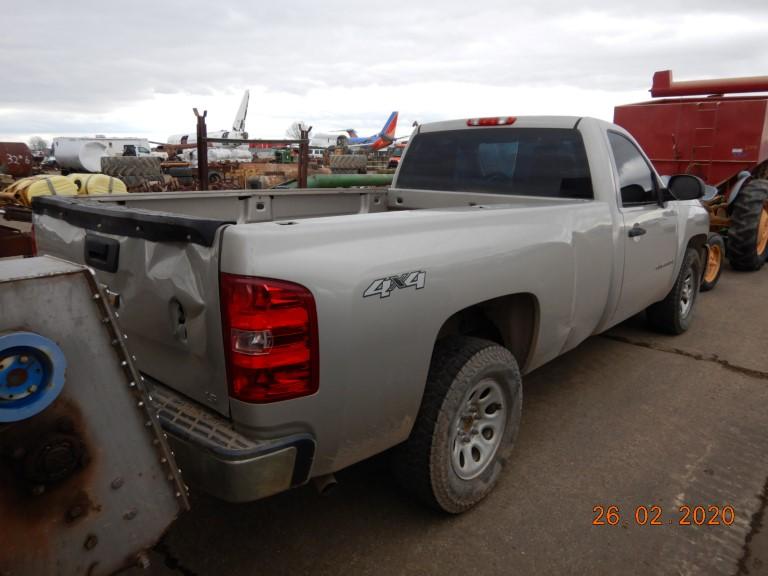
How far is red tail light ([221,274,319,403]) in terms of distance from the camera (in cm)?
185

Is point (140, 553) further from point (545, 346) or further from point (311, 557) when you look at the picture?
point (545, 346)

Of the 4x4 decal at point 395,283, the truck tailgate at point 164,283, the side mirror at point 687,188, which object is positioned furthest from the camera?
the side mirror at point 687,188

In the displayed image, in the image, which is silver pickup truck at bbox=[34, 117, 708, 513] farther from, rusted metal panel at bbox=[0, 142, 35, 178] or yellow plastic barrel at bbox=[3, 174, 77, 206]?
rusted metal panel at bbox=[0, 142, 35, 178]

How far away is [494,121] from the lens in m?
4.11

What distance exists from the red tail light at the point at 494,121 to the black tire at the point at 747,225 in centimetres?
560

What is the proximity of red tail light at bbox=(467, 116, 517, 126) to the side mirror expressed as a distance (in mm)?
1449

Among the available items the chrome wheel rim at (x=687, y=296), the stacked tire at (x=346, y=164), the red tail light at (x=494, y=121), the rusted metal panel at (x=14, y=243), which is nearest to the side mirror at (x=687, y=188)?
the chrome wheel rim at (x=687, y=296)

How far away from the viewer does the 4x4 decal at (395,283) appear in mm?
2061

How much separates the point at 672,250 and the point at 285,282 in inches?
151

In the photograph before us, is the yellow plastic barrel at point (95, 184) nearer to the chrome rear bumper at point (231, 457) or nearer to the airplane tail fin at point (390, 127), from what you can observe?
the chrome rear bumper at point (231, 457)

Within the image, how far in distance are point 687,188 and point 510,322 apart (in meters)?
2.36

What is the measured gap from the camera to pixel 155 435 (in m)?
1.72

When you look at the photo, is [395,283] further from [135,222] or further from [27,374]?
[27,374]

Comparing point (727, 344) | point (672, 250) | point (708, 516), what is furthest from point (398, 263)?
point (727, 344)
